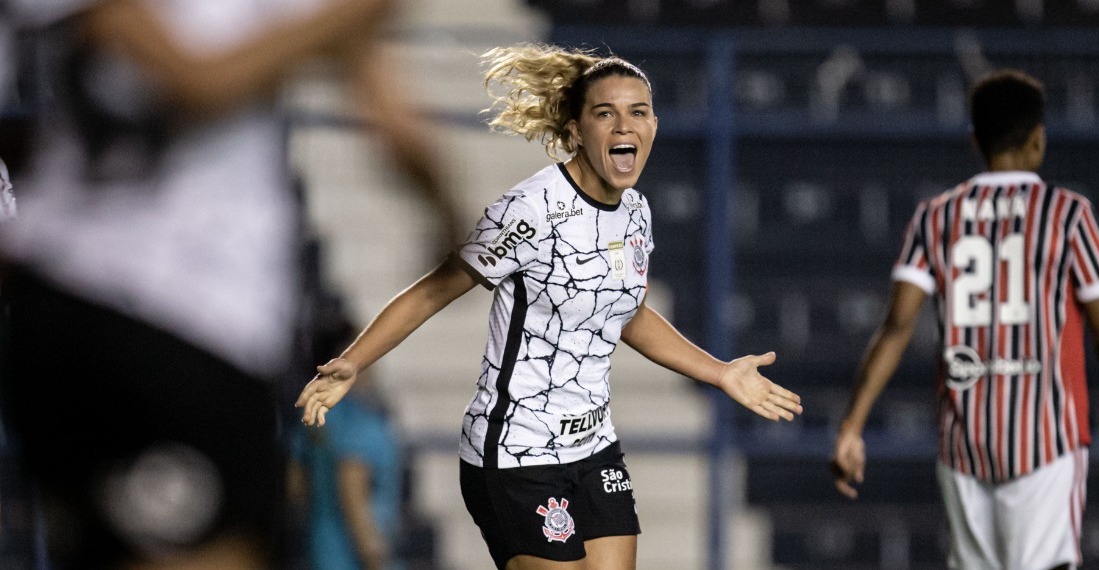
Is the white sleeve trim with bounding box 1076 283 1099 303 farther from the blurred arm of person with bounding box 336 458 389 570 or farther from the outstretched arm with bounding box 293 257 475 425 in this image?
the blurred arm of person with bounding box 336 458 389 570

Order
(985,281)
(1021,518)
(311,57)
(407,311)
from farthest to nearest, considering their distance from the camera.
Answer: (985,281) < (1021,518) < (407,311) < (311,57)

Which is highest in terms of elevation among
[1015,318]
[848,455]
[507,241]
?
[507,241]

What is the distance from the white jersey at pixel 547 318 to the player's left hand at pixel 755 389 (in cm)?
31

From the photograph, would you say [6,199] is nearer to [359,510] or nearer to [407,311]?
[407,311]

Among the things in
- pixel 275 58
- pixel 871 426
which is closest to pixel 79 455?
pixel 275 58

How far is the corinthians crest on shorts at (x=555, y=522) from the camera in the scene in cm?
383

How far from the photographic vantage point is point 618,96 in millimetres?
3924

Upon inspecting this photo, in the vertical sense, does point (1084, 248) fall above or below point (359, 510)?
above

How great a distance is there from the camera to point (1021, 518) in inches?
183

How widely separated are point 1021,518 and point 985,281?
682 millimetres

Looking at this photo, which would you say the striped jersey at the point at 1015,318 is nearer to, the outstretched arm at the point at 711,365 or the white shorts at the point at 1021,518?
the white shorts at the point at 1021,518

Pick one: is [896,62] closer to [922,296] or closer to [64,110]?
[922,296]

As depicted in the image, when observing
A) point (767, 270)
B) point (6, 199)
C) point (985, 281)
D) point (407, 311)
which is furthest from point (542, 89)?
point (767, 270)

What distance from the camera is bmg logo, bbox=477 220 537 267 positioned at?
12.3 ft
